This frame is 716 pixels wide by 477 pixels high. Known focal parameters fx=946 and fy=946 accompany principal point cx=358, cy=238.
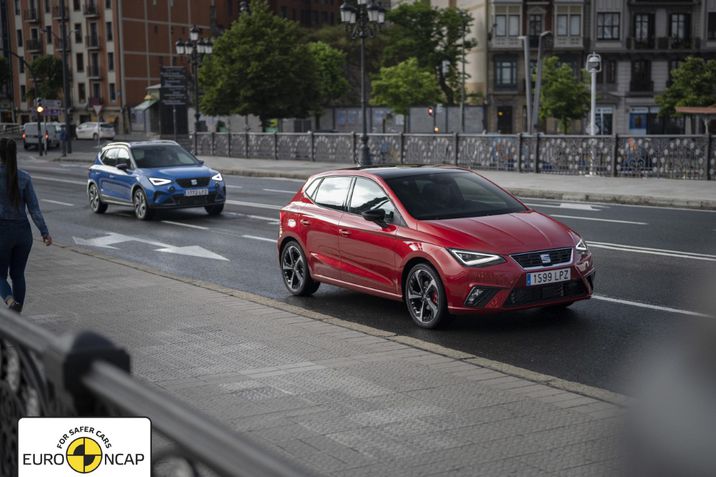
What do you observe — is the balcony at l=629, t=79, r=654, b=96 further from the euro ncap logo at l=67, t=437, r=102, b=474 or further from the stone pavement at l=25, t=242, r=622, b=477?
the euro ncap logo at l=67, t=437, r=102, b=474

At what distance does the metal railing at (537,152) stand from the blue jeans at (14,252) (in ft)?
72.7

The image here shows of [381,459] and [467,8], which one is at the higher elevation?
[467,8]

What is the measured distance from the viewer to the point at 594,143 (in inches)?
1162

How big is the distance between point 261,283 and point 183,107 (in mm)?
47075

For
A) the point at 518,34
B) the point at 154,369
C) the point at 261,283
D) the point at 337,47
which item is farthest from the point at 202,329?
the point at 337,47

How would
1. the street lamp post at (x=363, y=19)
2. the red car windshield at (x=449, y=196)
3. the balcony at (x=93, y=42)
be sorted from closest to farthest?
1. the red car windshield at (x=449, y=196)
2. the street lamp post at (x=363, y=19)
3. the balcony at (x=93, y=42)

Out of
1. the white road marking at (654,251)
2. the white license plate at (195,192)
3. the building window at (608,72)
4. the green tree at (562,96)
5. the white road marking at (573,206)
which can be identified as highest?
the building window at (608,72)

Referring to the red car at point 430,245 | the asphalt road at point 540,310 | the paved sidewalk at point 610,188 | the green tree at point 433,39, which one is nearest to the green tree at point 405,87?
the green tree at point 433,39

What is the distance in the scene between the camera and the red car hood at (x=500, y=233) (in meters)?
8.92

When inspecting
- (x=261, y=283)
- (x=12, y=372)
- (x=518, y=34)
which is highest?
(x=518, y=34)

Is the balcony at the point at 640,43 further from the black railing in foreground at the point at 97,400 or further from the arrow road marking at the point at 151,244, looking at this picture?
the black railing in foreground at the point at 97,400

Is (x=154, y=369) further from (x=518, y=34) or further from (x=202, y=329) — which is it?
(x=518, y=34)

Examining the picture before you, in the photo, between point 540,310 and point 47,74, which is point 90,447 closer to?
point 540,310

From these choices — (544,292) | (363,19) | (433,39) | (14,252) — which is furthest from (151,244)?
(433,39)
